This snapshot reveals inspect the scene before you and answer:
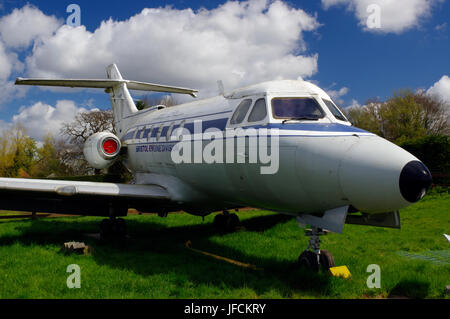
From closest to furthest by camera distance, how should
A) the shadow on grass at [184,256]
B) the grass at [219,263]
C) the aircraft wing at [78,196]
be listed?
the grass at [219,263] → the shadow on grass at [184,256] → the aircraft wing at [78,196]

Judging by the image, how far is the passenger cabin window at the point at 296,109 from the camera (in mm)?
5949

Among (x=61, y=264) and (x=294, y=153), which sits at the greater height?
(x=294, y=153)

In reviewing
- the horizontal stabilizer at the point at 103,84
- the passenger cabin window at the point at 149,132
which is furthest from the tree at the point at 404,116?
the passenger cabin window at the point at 149,132

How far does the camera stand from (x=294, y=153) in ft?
17.5

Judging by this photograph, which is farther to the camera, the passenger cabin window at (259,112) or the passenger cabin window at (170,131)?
the passenger cabin window at (170,131)

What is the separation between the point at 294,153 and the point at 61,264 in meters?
5.00

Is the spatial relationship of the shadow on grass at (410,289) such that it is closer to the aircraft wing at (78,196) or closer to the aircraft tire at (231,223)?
the aircraft wing at (78,196)

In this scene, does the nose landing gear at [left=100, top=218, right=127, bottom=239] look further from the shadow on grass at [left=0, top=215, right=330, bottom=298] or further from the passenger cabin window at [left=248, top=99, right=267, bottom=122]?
the passenger cabin window at [left=248, top=99, right=267, bottom=122]

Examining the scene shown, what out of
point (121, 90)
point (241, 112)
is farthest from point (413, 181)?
point (121, 90)
